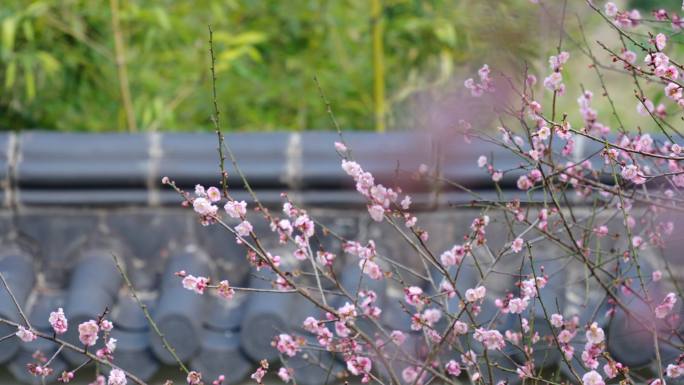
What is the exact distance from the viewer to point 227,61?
13.5 ft

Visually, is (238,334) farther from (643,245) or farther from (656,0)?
(656,0)

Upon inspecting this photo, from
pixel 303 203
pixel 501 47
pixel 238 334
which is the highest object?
pixel 501 47

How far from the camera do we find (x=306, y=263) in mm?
2982

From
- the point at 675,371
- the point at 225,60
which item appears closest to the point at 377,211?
the point at 675,371

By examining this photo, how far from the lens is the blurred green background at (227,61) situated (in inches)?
160

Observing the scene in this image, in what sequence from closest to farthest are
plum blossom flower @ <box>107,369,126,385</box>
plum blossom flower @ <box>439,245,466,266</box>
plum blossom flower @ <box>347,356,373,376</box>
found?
plum blossom flower @ <box>107,369,126,385</box>, plum blossom flower @ <box>347,356,373,376</box>, plum blossom flower @ <box>439,245,466,266</box>

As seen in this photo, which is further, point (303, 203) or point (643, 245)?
point (303, 203)

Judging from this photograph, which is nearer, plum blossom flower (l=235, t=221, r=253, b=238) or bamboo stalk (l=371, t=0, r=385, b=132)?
plum blossom flower (l=235, t=221, r=253, b=238)

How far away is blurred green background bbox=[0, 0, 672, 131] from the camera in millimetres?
4070

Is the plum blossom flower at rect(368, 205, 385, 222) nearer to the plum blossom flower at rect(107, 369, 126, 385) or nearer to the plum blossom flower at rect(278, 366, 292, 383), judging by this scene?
the plum blossom flower at rect(278, 366, 292, 383)

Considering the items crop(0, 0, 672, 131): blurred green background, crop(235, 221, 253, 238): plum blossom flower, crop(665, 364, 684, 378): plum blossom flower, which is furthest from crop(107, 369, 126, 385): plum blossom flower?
crop(0, 0, 672, 131): blurred green background

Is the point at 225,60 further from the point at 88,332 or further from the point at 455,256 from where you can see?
the point at 88,332

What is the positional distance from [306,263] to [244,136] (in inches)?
14.8

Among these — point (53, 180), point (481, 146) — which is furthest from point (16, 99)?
point (481, 146)
